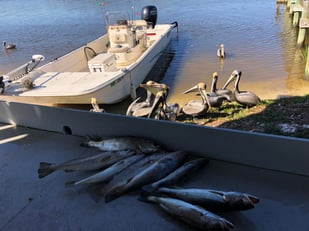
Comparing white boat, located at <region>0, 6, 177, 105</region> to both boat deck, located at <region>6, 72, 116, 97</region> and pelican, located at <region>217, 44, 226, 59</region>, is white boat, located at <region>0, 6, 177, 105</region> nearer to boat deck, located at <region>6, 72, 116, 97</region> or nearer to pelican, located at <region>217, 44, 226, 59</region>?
boat deck, located at <region>6, 72, 116, 97</region>

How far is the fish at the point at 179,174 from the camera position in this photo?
7.79ft

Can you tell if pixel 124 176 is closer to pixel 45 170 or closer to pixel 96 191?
pixel 96 191

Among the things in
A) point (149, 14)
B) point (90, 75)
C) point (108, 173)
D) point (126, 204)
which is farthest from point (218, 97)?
point (149, 14)

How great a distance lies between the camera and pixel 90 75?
7953 millimetres

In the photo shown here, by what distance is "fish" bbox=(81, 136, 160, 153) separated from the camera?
113 inches

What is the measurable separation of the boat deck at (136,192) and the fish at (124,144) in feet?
0.27

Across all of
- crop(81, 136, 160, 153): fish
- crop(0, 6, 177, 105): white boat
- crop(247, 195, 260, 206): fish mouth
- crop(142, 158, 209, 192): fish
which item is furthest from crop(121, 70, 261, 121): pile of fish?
crop(247, 195, 260, 206): fish mouth

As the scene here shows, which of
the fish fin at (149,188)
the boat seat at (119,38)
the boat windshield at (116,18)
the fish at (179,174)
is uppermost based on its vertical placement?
the boat windshield at (116,18)

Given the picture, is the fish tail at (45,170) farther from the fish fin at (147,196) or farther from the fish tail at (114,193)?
the fish fin at (147,196)

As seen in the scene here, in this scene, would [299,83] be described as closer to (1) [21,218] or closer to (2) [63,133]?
(2) [63,133]

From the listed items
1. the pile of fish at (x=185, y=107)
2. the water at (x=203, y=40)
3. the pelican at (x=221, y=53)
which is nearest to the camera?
the pile of fish at (x=185, y=107)

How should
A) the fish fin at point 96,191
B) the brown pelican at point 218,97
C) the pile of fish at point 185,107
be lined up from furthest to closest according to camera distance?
the brown pelican at point 218,97 → the pile of fish at point 185,107 → the fish fin at point 96,191

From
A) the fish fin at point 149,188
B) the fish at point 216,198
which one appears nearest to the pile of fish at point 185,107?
the fish fin at point 149,188

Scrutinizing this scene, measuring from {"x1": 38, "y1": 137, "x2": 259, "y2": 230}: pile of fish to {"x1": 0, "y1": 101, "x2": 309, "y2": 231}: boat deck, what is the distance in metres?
0.08
